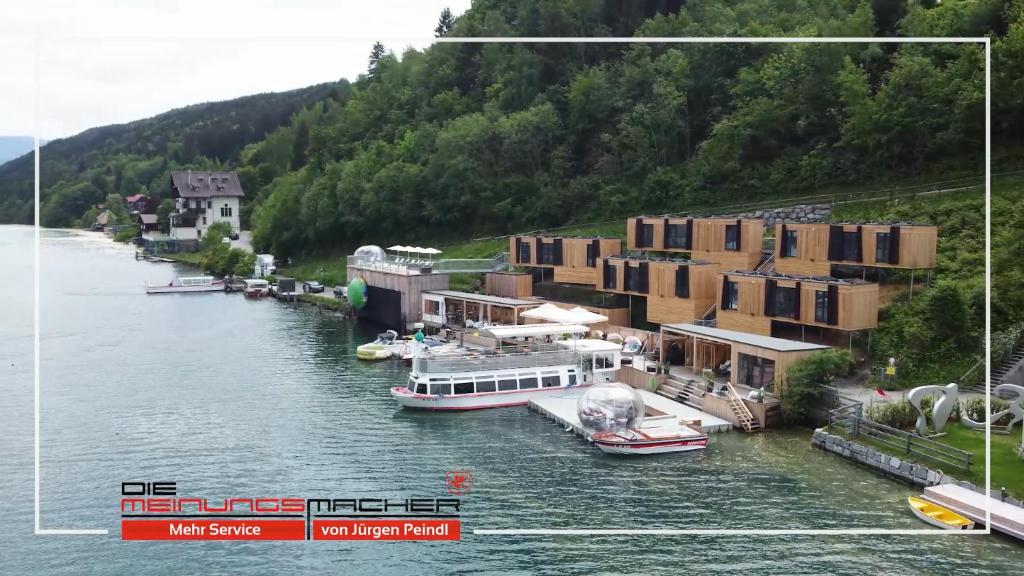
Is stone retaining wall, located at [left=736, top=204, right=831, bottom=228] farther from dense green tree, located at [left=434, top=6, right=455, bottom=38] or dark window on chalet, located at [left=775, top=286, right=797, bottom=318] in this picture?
dense green tree, located at [left=434, top=6, right=455, bottom=38]

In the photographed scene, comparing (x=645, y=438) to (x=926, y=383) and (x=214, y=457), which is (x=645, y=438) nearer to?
(x=926, y=383)

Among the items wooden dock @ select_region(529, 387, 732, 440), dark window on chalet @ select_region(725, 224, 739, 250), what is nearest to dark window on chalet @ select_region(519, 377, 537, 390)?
wooden dock @ select_region(529, 387, 732, 440)

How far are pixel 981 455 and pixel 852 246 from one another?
50.9 ft

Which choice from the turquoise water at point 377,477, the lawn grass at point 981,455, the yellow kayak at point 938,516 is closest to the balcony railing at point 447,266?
the turquoise water at point 377,477

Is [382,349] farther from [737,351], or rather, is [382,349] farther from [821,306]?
[821,306]

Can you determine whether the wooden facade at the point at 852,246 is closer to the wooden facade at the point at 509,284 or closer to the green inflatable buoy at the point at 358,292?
the wooden facade at the point at 509,284

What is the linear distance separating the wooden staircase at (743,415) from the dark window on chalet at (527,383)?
909 cm

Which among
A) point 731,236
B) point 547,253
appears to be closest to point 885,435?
point 731,236

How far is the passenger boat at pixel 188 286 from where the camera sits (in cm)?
8291

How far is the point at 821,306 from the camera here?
1505 inches

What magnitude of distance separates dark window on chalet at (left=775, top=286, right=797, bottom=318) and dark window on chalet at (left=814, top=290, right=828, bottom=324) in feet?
3.19

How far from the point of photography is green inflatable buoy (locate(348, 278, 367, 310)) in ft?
210

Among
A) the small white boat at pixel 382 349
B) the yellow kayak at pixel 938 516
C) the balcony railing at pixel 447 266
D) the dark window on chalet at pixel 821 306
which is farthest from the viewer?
the balcony railing at pixel 447 266

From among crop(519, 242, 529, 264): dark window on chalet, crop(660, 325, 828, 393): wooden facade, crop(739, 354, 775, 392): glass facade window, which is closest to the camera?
crop(660, 325, 828, 393): wooden facade
